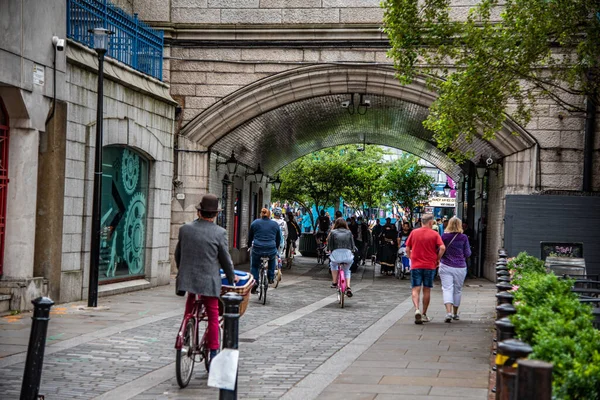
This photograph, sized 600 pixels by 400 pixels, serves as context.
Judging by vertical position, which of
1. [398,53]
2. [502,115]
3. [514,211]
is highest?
[398,53]

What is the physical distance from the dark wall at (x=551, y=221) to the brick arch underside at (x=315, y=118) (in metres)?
1.57

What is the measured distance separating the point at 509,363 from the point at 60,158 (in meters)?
10.3

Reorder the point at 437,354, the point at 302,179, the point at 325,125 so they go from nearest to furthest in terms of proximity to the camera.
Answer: the point at 437,354 < the point at 325,125 < the point at 302,179

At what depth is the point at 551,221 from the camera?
1850 centimetres

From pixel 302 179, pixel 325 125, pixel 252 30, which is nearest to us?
pixel 252 30

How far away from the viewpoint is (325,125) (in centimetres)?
2877

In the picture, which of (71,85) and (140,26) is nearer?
(71,85)

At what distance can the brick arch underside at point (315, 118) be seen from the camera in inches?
790

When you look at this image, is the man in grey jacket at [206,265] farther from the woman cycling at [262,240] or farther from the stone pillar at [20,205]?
the woman cycling at [262,240]

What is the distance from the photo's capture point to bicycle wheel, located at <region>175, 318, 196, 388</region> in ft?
24.2

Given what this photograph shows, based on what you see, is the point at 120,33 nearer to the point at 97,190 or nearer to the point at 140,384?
the point at 97,190

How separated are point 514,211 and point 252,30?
6.91 m

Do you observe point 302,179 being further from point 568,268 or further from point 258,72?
point 568,268

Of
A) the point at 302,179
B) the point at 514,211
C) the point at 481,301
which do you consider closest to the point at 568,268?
the point at 481,301
